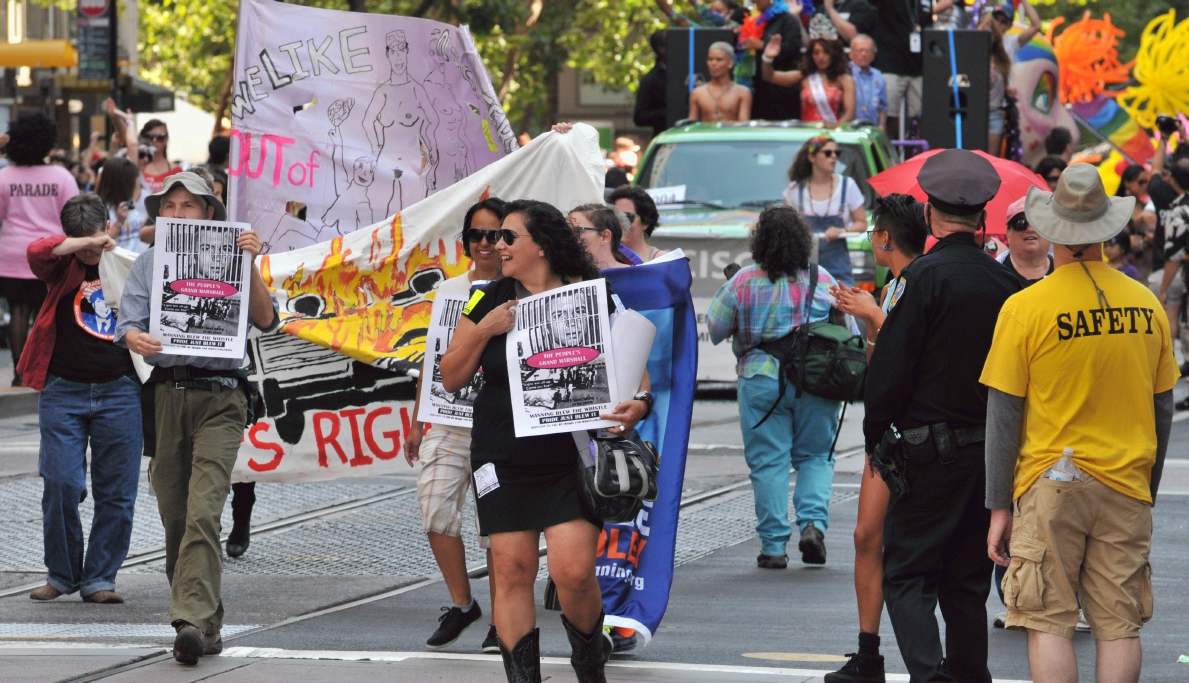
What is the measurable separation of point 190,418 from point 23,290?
7.97 metres

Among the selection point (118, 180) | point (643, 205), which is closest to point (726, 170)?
point (118, 180)

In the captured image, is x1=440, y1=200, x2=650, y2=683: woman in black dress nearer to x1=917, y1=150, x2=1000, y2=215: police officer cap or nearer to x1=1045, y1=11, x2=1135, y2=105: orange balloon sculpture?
x1=917, y1=150, x2=1000, y2=215: police officer cap

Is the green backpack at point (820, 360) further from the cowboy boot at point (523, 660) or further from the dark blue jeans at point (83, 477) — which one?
the cowboy boot at point (523, 660)

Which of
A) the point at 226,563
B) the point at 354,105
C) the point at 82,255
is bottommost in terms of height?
the point at 226,563

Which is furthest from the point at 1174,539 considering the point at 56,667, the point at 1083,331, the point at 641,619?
the point at 56,667

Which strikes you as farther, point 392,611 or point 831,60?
point 831,60

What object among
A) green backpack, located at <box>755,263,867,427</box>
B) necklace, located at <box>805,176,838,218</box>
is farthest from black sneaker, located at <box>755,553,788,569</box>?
necklace, located at <box>805,176,838,218</box>

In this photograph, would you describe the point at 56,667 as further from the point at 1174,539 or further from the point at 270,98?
the point at 1174,539

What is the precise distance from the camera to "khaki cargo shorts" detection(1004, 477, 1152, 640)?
4812 mm

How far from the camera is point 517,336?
5.30 meters

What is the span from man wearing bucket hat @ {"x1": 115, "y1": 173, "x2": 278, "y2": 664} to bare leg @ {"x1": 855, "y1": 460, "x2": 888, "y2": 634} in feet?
7.81

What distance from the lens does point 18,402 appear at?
14.2m

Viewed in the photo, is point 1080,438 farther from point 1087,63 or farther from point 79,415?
point 1087,63

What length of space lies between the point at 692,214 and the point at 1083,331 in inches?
393
